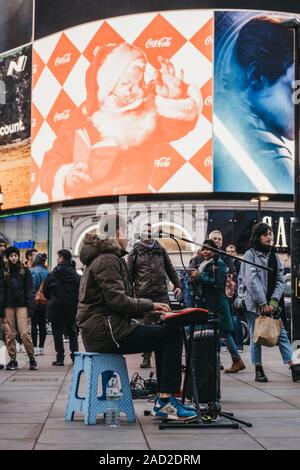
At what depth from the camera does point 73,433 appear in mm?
6934

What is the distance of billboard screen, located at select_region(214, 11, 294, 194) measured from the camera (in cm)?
3841

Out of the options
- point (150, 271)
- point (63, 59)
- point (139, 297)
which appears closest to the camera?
point (139, 297)

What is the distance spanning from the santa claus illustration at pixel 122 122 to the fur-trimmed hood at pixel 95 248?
1221 inches

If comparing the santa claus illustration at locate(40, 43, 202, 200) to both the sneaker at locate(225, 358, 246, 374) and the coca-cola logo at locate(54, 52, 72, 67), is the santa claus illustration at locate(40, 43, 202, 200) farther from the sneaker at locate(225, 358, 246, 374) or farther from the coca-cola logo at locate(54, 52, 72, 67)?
the sneaker at locate(225, 358, 246, 374)

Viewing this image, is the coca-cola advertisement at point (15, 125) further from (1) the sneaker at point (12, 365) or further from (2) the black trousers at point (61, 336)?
(1) the sneaker at point (12, 365)

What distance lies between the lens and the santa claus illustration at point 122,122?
38.5 m

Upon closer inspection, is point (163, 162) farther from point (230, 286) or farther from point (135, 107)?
point (230, 286)

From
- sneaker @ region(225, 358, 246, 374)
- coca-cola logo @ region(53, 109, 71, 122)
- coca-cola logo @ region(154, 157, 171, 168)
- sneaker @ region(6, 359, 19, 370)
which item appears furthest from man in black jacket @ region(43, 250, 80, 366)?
coca-cola logo @ region(53, 109, 71, 122)

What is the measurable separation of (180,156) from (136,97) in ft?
11.6

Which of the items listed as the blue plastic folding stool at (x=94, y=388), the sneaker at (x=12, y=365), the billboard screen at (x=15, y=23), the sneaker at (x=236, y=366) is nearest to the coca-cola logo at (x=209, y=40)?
the billboard screen at (x=15, y=23)

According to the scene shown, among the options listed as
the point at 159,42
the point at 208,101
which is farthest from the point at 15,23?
the point at 208,101

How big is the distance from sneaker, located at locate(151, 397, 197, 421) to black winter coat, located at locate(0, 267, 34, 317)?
577 cm

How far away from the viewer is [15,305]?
13.0 metres

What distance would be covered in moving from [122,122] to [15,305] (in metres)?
26.9
